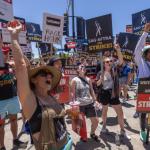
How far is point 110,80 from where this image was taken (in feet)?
26.1

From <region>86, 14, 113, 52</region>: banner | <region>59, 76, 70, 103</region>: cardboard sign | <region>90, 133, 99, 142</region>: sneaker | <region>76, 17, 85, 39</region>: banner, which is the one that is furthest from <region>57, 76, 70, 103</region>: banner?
<region>76, 17, 85, 39</region>: banner

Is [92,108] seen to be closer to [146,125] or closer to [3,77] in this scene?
[146,125]

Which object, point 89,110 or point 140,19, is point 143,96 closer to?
point 89,110

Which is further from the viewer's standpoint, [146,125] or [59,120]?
[146,125]

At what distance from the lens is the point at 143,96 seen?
662cm

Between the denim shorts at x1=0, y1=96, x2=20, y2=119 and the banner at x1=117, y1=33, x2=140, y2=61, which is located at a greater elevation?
the banner at x1=117, y1=33, x2=140, y2=61

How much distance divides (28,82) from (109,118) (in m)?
6.35

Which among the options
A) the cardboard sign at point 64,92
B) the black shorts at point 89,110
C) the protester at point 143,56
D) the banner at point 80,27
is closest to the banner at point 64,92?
the cardboard sign at point 64,92

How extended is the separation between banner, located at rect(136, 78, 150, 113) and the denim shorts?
7.11 ft

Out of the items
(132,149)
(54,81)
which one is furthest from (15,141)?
(54,81)

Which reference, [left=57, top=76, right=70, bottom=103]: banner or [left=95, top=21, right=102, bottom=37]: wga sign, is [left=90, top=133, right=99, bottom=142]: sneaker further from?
[left=95, top=21, right=102, bottom=37]: wga sign

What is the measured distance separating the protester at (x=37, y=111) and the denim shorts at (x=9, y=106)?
2.92m

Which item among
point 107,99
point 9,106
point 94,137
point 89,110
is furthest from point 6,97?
point 107,99

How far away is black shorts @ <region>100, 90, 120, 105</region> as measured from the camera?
303 inches
